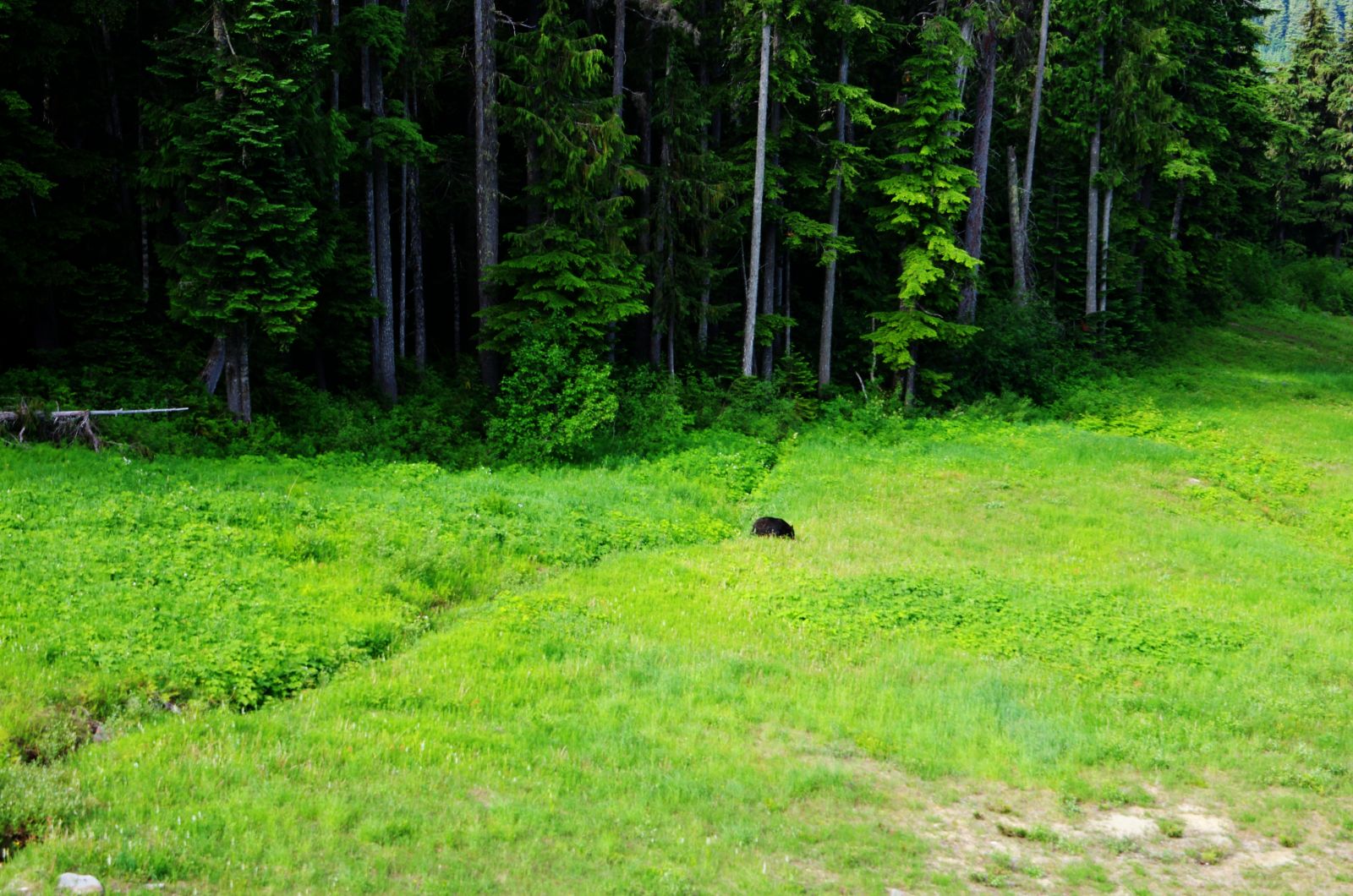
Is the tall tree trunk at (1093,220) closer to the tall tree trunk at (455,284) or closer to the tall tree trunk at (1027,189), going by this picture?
the tall tree trunk at (1027,189)

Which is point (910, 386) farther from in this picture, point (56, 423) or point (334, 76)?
point (56, 423)

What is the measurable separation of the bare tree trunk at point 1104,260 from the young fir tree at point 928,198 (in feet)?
43.9

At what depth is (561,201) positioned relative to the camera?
23.7m

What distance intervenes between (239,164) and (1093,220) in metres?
32.4

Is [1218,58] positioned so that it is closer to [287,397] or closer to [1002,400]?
[1002,400]

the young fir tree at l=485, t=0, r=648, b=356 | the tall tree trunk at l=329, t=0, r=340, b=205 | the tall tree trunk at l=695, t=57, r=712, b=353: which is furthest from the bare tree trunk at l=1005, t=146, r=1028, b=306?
the tall tree trunk at l=329, t=0, r=340, b=205

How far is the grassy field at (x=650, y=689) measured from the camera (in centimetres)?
759

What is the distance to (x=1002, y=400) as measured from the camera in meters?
31.0

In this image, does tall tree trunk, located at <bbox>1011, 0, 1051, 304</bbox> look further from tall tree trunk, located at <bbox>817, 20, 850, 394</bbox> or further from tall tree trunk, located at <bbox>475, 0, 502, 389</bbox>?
tall tree trunk, located at <bbox>475, 0, 502, 389</bbox>

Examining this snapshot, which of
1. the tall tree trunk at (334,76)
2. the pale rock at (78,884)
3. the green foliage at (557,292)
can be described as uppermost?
the tall tree trunk at (334,76)

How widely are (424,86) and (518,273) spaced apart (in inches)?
255

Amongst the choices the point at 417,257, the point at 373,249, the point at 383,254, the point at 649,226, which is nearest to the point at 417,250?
the point at 417,257

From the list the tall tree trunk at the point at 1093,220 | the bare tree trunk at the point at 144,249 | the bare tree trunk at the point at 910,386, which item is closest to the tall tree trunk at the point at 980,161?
the bare tree trunk at the point at 910,386

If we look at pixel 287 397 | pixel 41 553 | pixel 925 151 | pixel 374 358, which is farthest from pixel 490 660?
pixel 925 151
